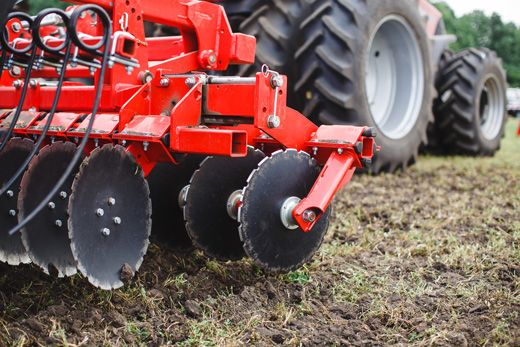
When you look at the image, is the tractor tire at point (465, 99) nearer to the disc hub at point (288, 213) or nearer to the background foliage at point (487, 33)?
the disc hub at point (288, 213)

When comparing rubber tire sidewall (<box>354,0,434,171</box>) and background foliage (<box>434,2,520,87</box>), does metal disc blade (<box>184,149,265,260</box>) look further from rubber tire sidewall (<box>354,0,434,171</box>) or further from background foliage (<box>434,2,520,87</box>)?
background foliage (<box>434,2,520,87</box>)

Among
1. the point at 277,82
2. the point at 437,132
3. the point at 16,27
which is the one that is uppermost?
the point at 277,82

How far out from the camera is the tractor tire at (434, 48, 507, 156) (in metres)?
7.02

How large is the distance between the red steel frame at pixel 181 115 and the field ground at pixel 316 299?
0.36m

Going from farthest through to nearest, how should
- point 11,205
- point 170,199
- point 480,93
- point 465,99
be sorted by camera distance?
point 480,93 < point 465,99 < point 170,199 < point 11,205

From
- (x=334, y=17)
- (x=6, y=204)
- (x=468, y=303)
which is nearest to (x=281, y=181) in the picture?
(x=468, y=303)

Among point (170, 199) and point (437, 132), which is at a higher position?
point (170, 199)

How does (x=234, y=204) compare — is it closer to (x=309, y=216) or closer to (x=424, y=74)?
(x=309, y=216)

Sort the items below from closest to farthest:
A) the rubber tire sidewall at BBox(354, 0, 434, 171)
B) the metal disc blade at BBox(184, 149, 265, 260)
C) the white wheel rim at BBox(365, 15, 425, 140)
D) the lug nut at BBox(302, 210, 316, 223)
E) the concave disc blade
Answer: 1. the lug nut at BBox(302, 210, 316, 223)
2. the metal disc blade at BBox(184, 149, 265, 260)
3. the concave disc blade
4. the rubber tire sidewall at BBox(354, 0, 434, 171)
5. the white wheel rim at BBox(365, 15, 425, 140)

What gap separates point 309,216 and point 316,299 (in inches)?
12.8

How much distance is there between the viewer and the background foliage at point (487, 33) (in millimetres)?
48500

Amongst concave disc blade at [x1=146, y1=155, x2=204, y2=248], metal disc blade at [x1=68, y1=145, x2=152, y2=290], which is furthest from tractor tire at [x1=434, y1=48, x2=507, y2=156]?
metal disc blade at [x1=68, y1=145, x2=152, y2=290]

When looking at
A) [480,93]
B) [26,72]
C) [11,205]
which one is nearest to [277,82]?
[26,72]

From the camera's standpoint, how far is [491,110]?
8.01 metres
